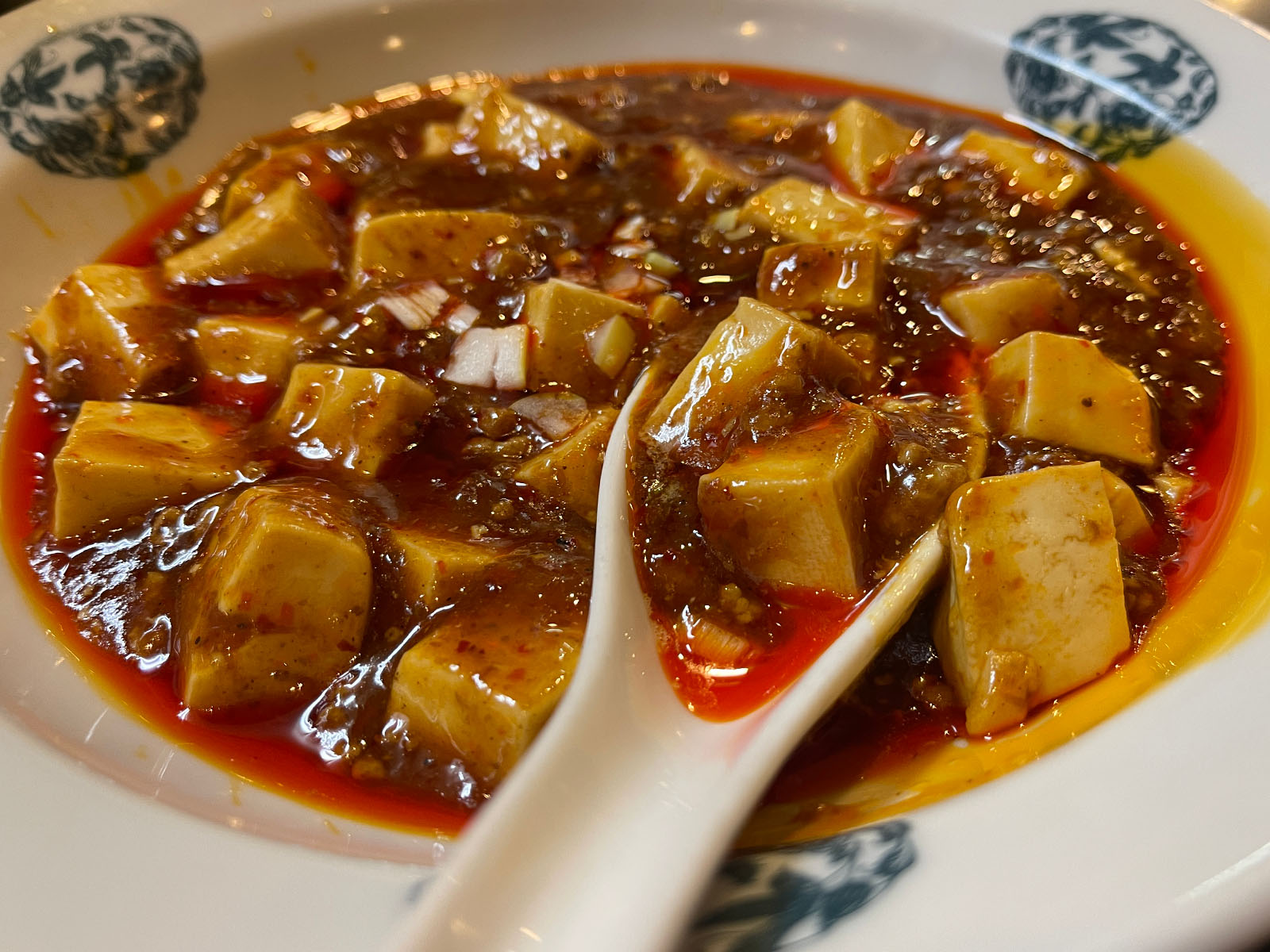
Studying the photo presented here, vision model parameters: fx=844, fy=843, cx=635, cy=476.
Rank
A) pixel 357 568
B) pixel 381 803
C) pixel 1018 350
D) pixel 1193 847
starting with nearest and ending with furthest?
1. pixel 1193 847
2. pixel 381 803
3. pixel 357 568
4. pixel 1018 350

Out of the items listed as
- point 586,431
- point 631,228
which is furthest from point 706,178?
point 586,431

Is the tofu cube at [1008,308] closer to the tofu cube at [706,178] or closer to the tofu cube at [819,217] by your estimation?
the tofu cube at [819,217]

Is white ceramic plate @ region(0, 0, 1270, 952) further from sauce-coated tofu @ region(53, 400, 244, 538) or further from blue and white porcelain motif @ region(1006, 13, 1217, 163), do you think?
blue and white porcelain motif @ region(1006, 13, 1217, 163)

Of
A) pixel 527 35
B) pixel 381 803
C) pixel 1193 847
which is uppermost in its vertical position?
pixel 527 35

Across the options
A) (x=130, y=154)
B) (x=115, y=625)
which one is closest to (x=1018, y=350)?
(x=115, y=625)

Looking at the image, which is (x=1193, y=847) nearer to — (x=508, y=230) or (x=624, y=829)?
(x=624, y=829)

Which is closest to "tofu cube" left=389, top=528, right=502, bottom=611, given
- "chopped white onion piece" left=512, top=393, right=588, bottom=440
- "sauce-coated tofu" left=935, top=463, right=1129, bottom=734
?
"chopped white onion piece" left=512, top=393, right=588, bottom=440

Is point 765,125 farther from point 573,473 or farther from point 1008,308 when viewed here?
point 573,473
